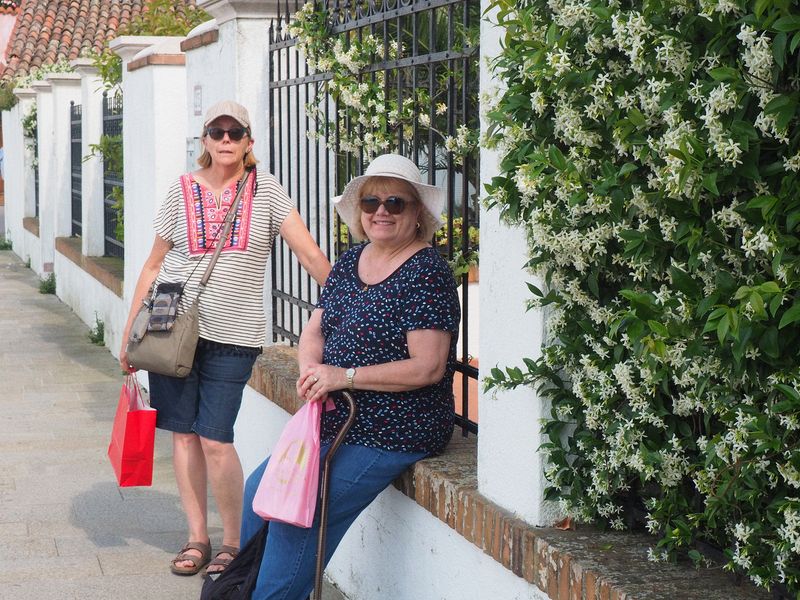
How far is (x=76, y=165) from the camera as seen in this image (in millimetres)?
14359

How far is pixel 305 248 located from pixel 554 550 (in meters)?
2.13

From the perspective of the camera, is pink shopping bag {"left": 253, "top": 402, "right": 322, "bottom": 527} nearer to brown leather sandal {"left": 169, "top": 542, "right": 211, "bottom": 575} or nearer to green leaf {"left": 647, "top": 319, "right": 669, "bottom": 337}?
brown leather sandal {"left": 169, "top": 542, "right": 211, "bottom": 575}

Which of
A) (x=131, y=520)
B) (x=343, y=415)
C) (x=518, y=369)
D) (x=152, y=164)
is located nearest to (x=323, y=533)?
(x=343, y=415)

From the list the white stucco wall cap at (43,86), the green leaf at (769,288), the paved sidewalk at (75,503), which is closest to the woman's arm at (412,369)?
the paved sidewalk at (75,503)

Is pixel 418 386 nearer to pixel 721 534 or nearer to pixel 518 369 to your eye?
pixel 518 369

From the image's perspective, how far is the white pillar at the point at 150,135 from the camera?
848 cm

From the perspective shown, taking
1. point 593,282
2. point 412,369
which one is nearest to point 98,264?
point 412,369

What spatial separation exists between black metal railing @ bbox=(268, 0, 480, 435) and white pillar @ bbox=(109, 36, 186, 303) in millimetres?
2408

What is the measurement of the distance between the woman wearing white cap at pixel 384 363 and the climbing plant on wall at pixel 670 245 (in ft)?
2.56

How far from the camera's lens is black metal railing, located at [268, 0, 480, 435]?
4.20 metres

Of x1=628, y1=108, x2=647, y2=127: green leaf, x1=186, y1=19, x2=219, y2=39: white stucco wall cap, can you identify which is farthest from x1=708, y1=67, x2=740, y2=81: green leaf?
x1=186, y1=19, x2=219, y2=39: white stucco wall cap

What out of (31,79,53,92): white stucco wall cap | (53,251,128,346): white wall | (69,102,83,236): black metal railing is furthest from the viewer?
(31,79,53,92): white stucco wall cap

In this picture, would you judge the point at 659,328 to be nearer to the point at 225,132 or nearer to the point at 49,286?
the point at 225,132

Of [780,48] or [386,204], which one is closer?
[780,48]
